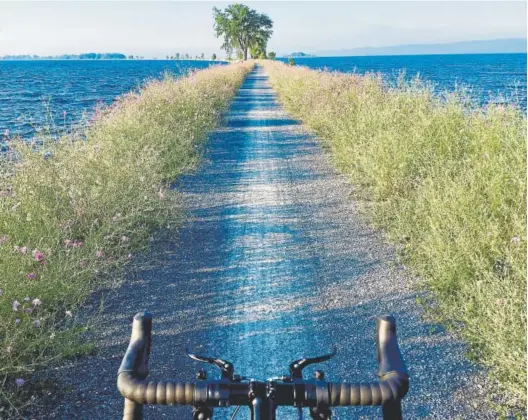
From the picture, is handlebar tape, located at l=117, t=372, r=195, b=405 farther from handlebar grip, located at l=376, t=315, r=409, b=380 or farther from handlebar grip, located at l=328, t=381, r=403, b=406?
handlebar grip, located at l=376, t=315, r=409, b=380

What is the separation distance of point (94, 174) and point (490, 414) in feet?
17.3

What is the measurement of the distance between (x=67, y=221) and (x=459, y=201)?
3.99 meters

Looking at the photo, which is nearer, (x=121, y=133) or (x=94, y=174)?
(x=94, y=174)

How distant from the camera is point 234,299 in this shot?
4637 mm

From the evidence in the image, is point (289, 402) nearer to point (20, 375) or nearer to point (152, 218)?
point (20, 375)

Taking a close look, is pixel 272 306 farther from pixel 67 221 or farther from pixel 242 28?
pixel 242 28

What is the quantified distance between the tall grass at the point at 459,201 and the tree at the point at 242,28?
6988 cm

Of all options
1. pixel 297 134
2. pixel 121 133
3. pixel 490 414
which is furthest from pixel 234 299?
pixel 297 134

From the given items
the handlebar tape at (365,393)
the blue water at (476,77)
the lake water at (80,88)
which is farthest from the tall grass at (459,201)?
the handlebar tape at (365,393)

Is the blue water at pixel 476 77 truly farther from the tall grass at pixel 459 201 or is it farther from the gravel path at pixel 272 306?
the gravel path at pixel 272 306

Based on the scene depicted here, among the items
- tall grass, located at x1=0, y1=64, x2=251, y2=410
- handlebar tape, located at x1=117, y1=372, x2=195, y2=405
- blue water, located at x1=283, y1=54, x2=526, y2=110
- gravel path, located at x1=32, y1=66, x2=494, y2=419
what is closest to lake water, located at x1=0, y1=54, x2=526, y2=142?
blue water, located at x1=283, y1=54, x2=526, y2=110

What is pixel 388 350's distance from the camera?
5.38 feet

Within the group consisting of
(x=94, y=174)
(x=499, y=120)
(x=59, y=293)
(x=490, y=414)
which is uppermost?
(x=499, y=120)

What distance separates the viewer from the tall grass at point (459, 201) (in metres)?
3.63
